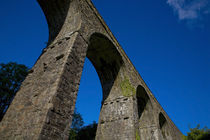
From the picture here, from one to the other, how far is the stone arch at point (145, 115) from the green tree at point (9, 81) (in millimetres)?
12555

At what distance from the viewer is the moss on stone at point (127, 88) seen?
31.7ft

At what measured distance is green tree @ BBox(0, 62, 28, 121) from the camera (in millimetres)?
14648

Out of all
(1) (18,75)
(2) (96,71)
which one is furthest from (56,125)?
(1) (18,75)

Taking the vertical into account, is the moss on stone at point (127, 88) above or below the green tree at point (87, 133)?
below

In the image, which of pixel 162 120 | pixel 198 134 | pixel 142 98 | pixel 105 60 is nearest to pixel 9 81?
pixel 105 60

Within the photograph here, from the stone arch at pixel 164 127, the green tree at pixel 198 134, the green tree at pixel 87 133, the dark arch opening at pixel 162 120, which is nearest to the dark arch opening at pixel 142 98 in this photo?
the dark arch opening at pixel 162 120

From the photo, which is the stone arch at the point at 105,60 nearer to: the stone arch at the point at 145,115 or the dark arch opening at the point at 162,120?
the stone arch at the point at 145,115

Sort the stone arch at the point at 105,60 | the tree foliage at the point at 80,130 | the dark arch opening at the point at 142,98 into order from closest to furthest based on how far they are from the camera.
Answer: the stone arch at the point at 105,60 → the dark arch opening at the point at 142,98 → the tree foliage at the point at 80,130

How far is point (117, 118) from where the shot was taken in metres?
8.86

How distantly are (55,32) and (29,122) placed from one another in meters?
4.68

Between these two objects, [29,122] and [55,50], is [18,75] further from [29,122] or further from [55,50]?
[29,122]

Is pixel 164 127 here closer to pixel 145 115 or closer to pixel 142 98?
pixel 145 115

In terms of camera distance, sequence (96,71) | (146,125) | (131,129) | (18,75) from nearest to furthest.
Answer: (131,129) → (96,71) → (146,125) → (18,75)

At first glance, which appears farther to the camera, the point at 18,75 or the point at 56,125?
the point at 18,75
